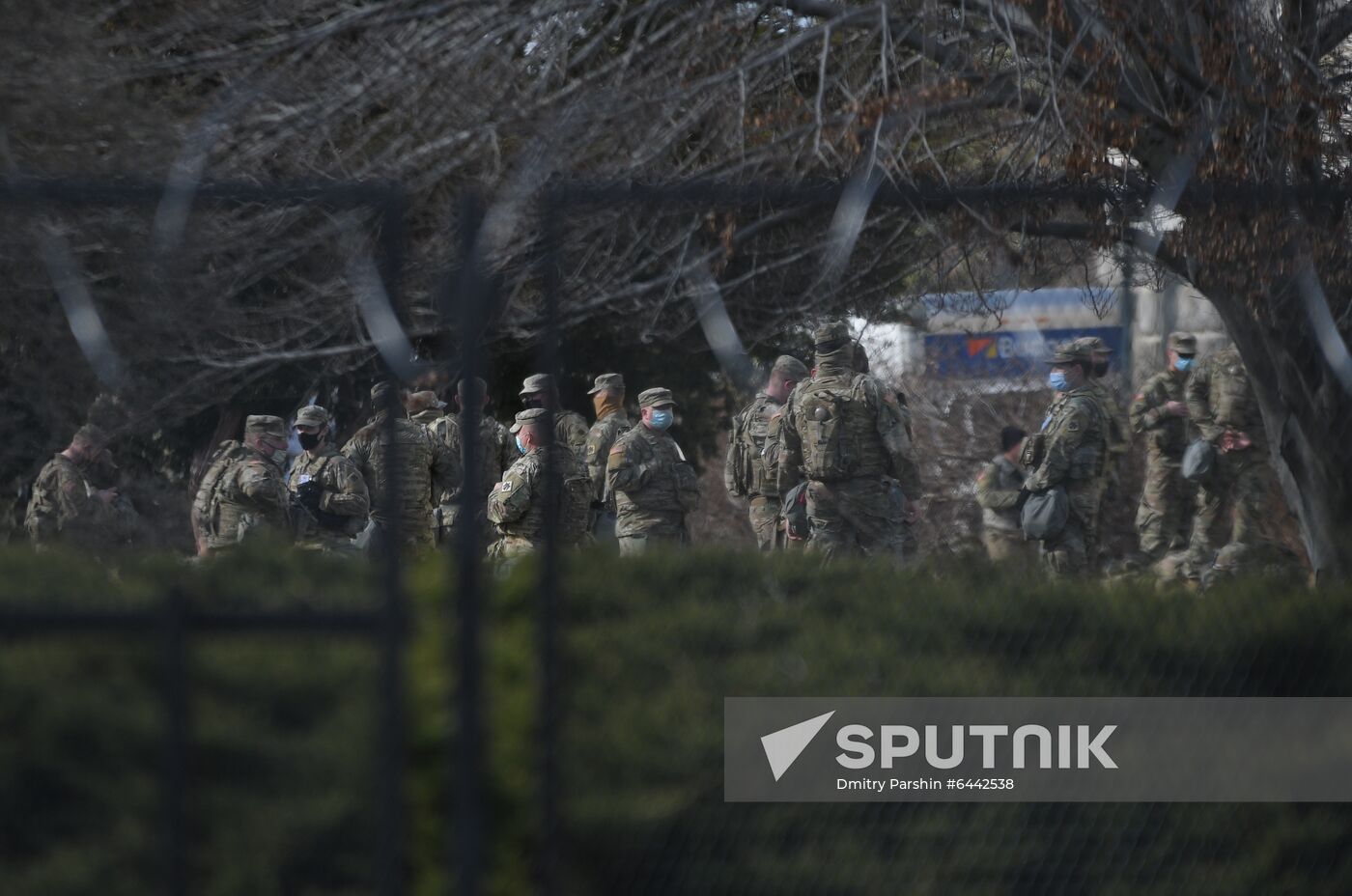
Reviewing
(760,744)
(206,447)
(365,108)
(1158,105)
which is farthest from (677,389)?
(365,108)

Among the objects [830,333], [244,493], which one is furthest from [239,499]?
[830,333]

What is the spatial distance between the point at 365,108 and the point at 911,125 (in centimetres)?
354

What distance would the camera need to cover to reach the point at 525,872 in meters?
3.61

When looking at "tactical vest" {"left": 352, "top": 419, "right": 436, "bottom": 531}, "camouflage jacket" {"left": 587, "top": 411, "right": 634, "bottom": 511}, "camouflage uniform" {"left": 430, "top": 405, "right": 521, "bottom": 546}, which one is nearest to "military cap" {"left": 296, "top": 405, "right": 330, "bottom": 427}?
"tactical vest" {"left": 352, "top": 419, "right": 436, "bottom": 531}

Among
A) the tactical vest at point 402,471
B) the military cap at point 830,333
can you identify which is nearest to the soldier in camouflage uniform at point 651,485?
the military cap at point 830,333

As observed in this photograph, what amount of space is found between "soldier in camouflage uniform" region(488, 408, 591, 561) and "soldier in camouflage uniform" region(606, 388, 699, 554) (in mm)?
126

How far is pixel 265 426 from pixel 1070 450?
6.03 feet

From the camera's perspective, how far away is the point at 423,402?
3809 mm

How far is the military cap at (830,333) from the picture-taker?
3760 mm

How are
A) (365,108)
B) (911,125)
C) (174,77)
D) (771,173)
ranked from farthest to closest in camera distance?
(174,77)
(365,108)
(771,173)
(911,125)

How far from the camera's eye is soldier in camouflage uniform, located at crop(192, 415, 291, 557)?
3590 millimetres

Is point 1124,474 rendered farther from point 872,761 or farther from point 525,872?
point 525,872

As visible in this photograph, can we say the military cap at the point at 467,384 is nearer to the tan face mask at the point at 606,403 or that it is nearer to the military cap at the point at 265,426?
the tan face mask at the point at 606,403
